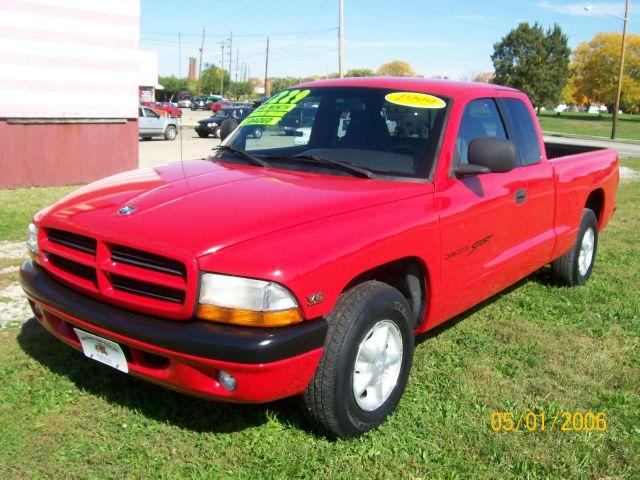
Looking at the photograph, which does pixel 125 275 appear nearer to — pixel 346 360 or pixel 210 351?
pixel 210 351

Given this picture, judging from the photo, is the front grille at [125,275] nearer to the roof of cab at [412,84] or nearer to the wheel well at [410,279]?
the wheel well at [410,279]

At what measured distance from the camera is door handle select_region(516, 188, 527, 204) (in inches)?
170

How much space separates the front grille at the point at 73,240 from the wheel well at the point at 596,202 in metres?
4.54

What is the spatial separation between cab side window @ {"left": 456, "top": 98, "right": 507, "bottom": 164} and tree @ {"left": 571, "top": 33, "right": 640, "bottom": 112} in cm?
7823

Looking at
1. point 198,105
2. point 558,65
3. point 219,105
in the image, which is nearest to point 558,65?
point 558,65

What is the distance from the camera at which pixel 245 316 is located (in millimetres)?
2623

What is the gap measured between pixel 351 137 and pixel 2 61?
25.3 feet

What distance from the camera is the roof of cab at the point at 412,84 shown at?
4.09m

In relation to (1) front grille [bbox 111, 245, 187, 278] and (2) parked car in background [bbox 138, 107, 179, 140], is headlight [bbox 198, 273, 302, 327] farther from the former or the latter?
(2) parked car in background [bbox 138, 107, 179, 140]

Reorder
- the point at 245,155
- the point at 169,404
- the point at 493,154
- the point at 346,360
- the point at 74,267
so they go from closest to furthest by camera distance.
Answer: the point at 346,360, the point at 74,267, the point at 169,404, the point at 493,154, the point at 245,155

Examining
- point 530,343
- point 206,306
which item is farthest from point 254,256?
point 530,343

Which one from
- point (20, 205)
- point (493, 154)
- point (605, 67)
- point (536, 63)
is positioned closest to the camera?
point (493, 154)

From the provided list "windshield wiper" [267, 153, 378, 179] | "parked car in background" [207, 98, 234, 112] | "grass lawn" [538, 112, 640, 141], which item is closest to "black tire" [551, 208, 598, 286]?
"windshield wiper" [267, 153, 378, 179]

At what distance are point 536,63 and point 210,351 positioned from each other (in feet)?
252
